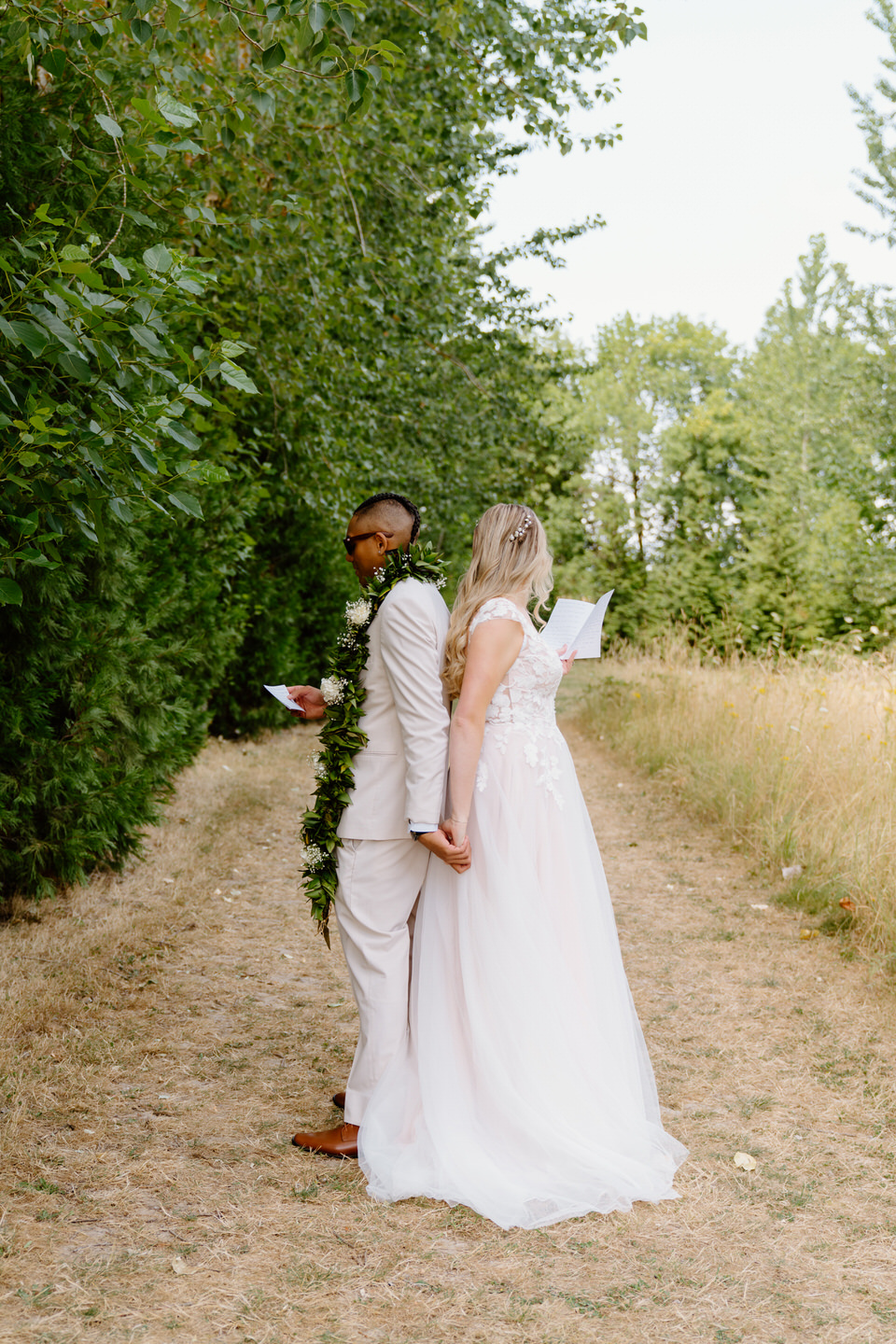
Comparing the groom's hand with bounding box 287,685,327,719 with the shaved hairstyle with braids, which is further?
the groom's hand with bounding box 287,685,327,719

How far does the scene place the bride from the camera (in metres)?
3.55

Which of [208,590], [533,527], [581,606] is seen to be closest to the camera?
[533,527]

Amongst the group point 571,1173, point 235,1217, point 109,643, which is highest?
point 109,643

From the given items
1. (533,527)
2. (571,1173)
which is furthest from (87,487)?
(571,1173)

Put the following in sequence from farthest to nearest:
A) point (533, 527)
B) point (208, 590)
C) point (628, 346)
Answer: point (628, 346), point (208, 590), point (533, 527)

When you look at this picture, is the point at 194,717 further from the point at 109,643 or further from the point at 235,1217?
the point at 235,1217

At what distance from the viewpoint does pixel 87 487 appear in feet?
12.1

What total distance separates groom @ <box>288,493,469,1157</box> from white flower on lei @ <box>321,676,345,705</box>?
0.27 ft

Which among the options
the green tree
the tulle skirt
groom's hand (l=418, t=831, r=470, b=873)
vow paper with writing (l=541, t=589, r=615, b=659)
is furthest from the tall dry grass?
the green tree

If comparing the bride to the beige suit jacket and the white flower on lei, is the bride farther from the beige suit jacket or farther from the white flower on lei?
the white flower on lei

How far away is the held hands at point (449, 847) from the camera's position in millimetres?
3604

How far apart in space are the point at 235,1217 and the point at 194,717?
641 cm

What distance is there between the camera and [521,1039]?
3727 mm

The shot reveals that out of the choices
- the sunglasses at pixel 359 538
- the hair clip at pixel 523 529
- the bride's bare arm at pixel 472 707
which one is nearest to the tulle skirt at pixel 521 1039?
the bride's bare arm at pixel 472 707
